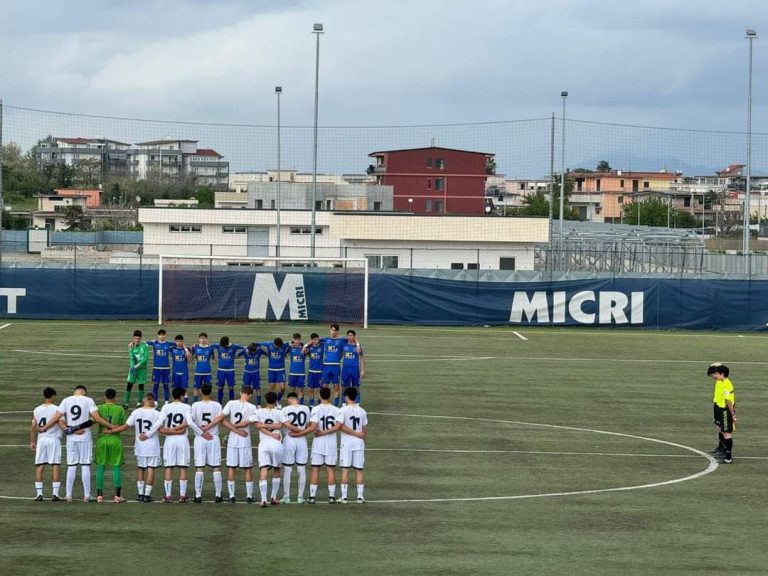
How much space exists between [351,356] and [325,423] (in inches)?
381

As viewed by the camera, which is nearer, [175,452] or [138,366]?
[175,452]

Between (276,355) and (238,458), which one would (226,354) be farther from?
(238,458)

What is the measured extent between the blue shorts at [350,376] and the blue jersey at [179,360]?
3.79m

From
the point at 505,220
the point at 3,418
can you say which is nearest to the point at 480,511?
the point at 3,418

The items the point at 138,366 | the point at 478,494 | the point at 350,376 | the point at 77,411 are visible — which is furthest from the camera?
the point at 350,376

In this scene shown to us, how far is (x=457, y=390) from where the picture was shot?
103ft

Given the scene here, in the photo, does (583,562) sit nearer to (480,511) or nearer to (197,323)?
(480,511)

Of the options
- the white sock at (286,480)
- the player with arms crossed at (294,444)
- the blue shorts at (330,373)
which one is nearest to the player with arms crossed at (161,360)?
the blue shorts at (330,373)

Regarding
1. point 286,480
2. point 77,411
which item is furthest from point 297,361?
point 77,411

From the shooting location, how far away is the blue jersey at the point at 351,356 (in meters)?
28.0

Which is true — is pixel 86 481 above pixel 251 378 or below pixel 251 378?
below

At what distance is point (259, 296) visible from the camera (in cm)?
5069

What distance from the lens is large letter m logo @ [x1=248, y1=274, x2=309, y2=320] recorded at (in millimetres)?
50469

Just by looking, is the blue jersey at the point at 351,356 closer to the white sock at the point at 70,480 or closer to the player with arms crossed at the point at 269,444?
the player with arms crossed at the point at 269,444
